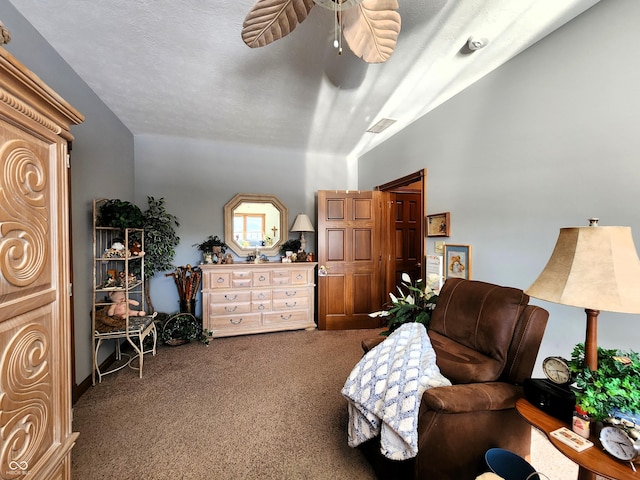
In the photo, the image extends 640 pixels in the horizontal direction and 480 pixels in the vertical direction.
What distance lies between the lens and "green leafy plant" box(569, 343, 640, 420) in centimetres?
88

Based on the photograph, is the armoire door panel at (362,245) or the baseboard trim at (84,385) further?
the armoire door panel at (362,245)

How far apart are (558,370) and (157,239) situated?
3985 millimetres

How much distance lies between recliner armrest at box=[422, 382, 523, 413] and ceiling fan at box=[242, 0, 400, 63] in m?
1.67

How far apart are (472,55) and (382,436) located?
262 centimetres

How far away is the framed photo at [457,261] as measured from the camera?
242cm

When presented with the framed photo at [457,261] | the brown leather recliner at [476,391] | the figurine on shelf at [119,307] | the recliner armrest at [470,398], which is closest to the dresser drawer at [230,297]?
the figurine on shelf at [119,307]

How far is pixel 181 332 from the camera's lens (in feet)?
11.2

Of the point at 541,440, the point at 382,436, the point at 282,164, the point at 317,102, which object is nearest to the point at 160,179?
the point at 282,164

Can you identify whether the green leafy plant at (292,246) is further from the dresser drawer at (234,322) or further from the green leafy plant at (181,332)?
the green leafy plant at (181,332)

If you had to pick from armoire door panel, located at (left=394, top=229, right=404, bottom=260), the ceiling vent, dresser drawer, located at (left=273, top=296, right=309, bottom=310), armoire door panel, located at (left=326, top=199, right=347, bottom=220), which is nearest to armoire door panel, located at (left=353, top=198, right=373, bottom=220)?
armoire door panel, located at (left=326, top=199, right=347, bottom=220)

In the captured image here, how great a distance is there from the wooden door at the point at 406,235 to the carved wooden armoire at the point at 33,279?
12.7 feet

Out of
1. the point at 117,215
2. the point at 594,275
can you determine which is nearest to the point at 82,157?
the point at 117,215

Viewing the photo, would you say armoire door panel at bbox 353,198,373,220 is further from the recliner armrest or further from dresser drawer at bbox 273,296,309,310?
the recliner armrest

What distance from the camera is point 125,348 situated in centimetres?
330
